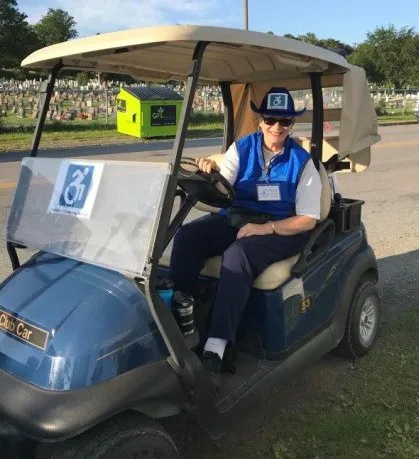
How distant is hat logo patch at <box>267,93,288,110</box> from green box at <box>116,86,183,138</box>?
1296cm

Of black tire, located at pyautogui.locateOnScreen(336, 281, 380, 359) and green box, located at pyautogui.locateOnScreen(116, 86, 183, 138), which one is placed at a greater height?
green box, located at pyautogui.locateOnScreen(116, 86, 183, 138)

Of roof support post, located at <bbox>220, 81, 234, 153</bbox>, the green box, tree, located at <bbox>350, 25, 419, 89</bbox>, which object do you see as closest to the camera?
roof support post, located at <bbox>220, 81, 234, 153</bbox>

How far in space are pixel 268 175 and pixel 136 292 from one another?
45.4 inches

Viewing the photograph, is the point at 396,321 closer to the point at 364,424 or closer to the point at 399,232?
the point at 364,424

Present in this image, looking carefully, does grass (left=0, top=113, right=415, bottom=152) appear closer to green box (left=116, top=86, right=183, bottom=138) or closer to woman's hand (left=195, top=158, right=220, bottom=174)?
green box (left=116, top=86, right=183, bottom=138)

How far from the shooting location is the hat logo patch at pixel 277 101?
2861 mm

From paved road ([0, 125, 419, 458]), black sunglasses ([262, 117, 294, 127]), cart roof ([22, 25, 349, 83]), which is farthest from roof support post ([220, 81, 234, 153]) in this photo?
paved road ([0, 125, 419, 458])

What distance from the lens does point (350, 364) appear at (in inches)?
129

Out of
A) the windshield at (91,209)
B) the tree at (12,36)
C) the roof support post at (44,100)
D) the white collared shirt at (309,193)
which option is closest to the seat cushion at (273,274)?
the white collared shirt at (309,193)

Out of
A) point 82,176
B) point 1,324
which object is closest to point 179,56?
point 82,176

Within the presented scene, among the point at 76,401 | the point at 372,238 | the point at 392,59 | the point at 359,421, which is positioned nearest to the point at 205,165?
the point at 76,401

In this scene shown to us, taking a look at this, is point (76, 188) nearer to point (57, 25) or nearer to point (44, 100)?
point (44, 100)

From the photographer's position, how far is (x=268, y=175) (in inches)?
116

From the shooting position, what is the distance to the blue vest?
2.87 m
